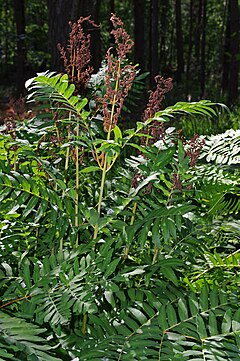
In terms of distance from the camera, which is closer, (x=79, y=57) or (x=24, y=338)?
(x=24, y=338)

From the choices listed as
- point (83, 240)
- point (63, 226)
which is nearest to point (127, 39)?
point (63, 226)

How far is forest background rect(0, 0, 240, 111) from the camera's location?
19.2ft

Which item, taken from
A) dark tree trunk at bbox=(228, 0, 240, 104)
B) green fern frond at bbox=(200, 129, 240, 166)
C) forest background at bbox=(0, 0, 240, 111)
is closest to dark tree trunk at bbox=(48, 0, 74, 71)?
forest background at bbox=(0, 0, 240, 111)

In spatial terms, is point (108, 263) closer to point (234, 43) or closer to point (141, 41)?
point (234, 43)

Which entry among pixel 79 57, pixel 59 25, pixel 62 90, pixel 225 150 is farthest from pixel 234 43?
pixel 62 90

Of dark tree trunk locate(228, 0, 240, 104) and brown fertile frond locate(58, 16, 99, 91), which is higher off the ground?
brown fertile frond locate(58, 16, 99, 91)

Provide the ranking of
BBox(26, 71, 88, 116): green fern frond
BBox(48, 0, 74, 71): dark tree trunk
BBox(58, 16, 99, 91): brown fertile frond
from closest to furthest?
BBox(26, 71, 88, 116): green fern frond < BBox(58, 16, 99, 91): brown fertile frond < BBox(48, 0, 74, 71): dark tree trunk

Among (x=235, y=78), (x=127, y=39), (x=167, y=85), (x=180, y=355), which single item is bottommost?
(x=235, y=78)

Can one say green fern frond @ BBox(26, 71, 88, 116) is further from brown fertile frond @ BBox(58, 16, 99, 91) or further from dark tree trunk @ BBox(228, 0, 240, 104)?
dark tree trunk @ BBox(228, 0, 240, 104)

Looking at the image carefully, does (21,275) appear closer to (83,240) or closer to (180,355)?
(83,240)

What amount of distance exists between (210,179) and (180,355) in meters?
1.03

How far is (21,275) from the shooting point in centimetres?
179

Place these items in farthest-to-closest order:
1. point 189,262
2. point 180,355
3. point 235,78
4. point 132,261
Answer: point 235,78 → point 189,262 → point 132,261 → point 180,355

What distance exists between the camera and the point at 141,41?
54.9ft
